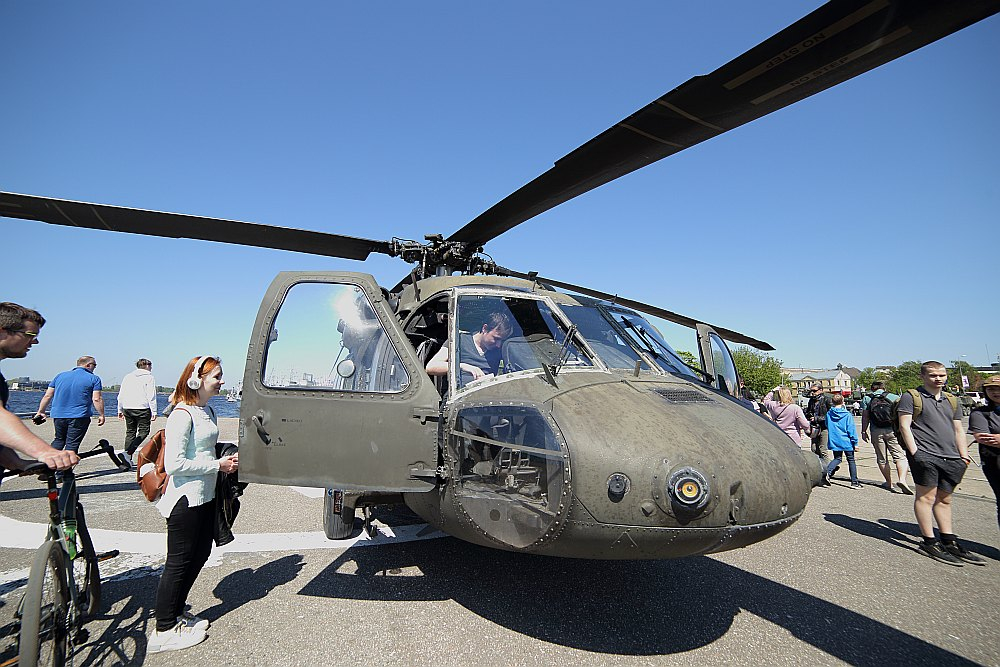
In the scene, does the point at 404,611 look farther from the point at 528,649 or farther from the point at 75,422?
the point at 75,422

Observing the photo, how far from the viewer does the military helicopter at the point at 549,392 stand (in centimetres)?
218

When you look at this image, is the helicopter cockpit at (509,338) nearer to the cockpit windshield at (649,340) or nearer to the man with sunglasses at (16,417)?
the cockpit windshield at (649,340)

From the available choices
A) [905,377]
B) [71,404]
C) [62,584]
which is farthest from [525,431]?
[905,377]

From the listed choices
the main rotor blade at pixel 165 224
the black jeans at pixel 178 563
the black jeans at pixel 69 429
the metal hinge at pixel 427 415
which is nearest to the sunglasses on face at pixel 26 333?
the black jeans at pixel 178 563

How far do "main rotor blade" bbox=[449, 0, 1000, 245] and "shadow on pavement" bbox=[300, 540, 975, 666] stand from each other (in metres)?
2.80

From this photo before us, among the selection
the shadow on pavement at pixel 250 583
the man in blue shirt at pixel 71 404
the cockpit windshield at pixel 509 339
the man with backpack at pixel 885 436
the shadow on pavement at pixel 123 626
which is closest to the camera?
the shadow on pavement at pixel 123 626

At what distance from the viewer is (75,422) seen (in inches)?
256

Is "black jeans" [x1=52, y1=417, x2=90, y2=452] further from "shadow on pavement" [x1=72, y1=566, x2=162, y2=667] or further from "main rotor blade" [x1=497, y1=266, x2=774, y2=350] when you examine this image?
"main rotor blade" [x1=497, y1=266, x2=774, y2=350]

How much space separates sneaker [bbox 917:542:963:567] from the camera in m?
4.37

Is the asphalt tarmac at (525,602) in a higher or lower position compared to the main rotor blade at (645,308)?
lower

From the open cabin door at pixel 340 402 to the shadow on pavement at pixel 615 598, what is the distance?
1.04 meters

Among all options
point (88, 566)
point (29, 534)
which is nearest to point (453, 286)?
point (88, 566)

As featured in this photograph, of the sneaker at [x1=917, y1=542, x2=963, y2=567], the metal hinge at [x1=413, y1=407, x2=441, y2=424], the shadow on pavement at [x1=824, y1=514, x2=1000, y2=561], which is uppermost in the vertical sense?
the metal hinge at [x1=413, y1=407, x2=441, y2=424]

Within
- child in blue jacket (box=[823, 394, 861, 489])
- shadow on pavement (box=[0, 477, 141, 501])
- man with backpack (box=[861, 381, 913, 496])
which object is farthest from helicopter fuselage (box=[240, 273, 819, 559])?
child in blue jacket (box=[823, 394, 861, 489])
